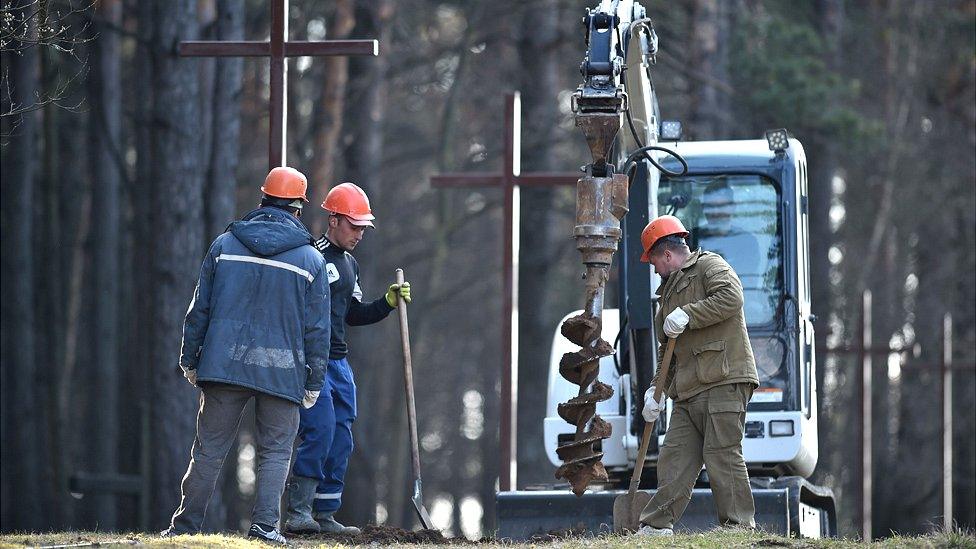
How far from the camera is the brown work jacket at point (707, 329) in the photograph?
1130cm

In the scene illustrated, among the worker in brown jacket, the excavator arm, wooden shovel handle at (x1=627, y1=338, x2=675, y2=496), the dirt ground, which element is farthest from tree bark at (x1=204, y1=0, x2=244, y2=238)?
the worker in brown jacket

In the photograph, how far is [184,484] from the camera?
1055 centimetres

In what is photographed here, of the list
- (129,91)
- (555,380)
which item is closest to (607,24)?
(555,380)

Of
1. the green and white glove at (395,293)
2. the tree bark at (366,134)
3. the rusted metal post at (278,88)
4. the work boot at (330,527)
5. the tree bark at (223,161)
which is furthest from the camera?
the tree bark at (366,134)

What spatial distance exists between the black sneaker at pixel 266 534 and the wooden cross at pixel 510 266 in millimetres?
5080

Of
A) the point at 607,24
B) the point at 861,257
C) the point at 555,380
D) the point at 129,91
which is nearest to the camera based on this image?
the point at 607,24

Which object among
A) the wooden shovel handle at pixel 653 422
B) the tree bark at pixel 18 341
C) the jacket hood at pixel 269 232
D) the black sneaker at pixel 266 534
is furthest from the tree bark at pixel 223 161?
the black sneaker at pixel 266 534

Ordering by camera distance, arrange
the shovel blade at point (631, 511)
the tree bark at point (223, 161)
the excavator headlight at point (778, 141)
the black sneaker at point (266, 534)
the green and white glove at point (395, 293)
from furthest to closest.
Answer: the tree bark at point (223, 161) → the excavator headlight at point (778, 141) → the green and white glove at point (395, 293) → the shovel blade at point (631, 511) → the black sneaker at point (266, 534)

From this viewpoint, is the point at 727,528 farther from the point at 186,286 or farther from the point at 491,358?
the point at 491,358

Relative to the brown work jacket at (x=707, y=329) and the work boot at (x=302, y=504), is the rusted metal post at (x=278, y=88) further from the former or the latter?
the brown work jacket at (x=707, y=329)

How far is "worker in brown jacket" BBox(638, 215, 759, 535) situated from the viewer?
445 inches

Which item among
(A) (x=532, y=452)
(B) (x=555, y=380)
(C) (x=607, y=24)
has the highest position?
(C) (x=607, y=24)

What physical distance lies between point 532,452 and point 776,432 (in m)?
15.0

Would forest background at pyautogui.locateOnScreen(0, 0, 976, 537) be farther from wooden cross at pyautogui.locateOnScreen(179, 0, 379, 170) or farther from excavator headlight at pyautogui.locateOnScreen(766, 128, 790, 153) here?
excavator headlight at pyautogui.locateOnScreen(766, 128, 790, 153)
